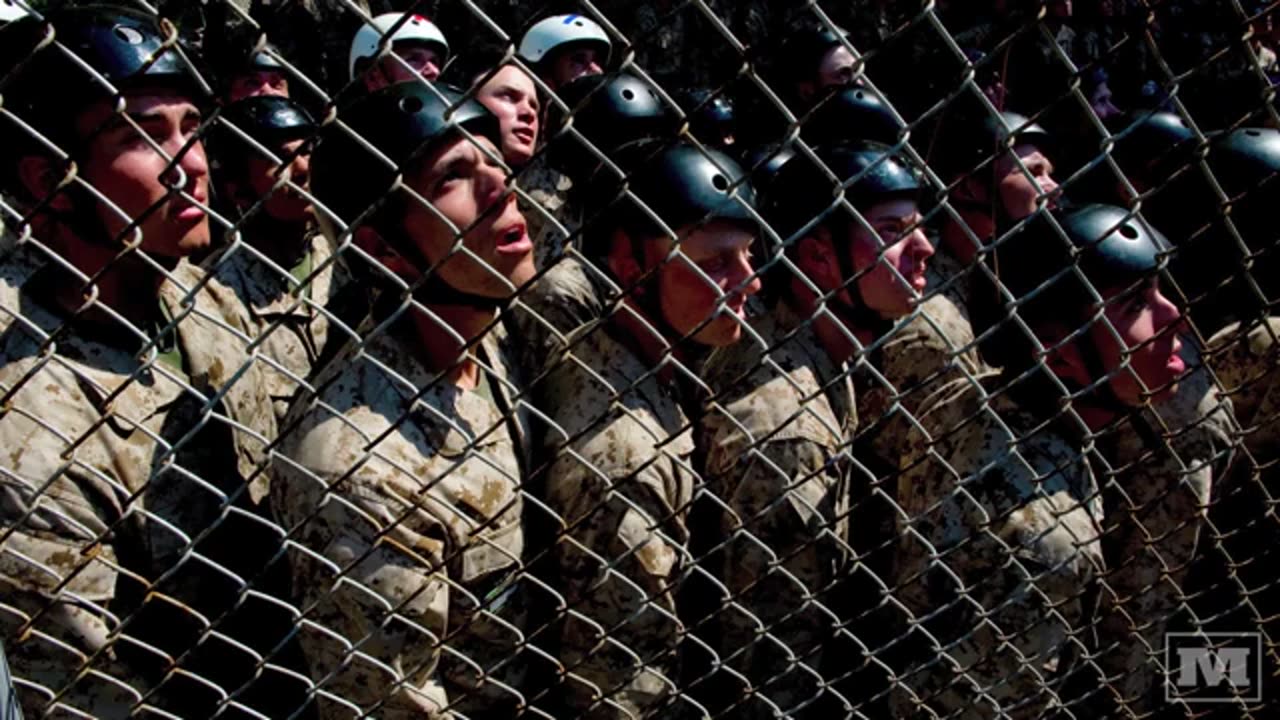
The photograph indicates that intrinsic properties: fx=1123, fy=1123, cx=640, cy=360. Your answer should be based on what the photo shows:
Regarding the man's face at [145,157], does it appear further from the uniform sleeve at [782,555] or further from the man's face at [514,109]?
the man's face at [514,109]

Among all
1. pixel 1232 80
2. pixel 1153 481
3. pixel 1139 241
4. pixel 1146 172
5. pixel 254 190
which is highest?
pixel 1232 80

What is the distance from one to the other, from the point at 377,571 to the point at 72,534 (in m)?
0.60

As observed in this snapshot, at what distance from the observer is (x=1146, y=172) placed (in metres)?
4.95

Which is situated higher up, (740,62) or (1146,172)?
(1146,172)

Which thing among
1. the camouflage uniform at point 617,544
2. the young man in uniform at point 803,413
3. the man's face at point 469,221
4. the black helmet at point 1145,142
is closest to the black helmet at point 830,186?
the young man in uniform at point 803,413

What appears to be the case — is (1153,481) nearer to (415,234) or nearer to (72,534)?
(415,234)

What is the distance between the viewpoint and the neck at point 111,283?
2.56m

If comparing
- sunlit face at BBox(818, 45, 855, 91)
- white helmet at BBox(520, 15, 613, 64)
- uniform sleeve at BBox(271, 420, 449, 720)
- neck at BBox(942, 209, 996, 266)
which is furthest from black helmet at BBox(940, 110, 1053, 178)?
uniform sleeve at BBox(271, 420, 449, 720)

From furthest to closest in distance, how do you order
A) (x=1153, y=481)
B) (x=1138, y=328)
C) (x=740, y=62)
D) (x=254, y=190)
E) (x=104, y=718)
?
(x=254, y=190)
(x=1153, y=481)
(x=1138, y=328)
(x=104, y=718)
(x=740, y=62)

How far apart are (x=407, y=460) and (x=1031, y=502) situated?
62.6 inches

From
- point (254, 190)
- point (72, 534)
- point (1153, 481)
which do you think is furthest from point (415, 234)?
point (1153, 481)

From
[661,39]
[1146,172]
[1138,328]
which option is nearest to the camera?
[1138,328]

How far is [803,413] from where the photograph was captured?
10.2 feet

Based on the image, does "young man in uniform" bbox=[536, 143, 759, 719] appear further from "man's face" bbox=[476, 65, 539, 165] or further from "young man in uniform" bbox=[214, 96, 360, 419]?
"man's face" bbox=[476, 65, 539, 165]
